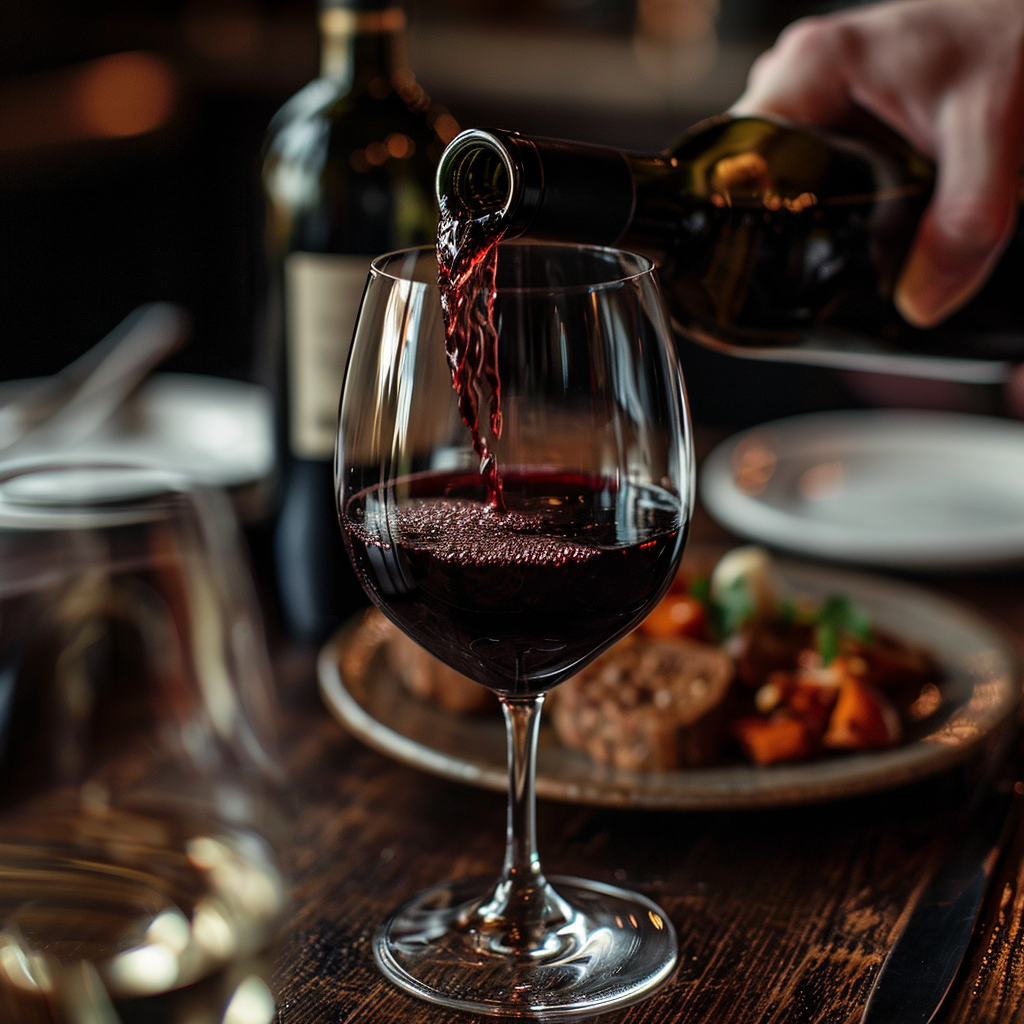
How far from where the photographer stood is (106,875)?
2.20 feet

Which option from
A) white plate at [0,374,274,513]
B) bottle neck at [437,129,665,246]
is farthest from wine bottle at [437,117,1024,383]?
white plate at [0,374,274,513]

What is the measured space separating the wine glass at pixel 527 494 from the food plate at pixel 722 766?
0.14m

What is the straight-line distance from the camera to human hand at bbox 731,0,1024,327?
0.93 meters

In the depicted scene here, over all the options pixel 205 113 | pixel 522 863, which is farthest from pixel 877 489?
pixel 205 113

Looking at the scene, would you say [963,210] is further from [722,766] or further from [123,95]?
[123,95]

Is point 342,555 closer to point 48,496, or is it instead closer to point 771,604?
point 771,604

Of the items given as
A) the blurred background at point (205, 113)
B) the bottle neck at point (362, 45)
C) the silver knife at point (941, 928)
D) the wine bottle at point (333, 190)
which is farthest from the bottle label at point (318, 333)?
the blurred background at point (205, 113)

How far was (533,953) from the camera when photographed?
2.17ft

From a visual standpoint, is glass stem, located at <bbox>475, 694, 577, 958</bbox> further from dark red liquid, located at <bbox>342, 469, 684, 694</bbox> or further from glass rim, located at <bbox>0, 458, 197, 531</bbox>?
glass rim, located at <bbox>0, 458, 197, 531</bbox>

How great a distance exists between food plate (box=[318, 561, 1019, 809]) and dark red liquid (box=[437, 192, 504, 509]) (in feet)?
0.94

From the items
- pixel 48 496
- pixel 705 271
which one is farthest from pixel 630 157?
pixel 48 496

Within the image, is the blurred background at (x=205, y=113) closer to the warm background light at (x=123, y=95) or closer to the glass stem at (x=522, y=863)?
the warm background light at (x=123, y=95)

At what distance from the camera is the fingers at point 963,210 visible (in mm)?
925

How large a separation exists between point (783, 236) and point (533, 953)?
52 cm
